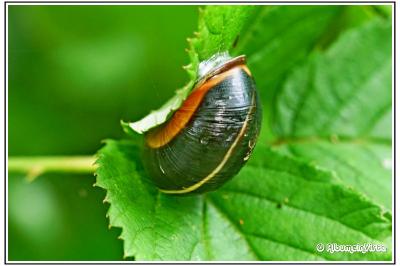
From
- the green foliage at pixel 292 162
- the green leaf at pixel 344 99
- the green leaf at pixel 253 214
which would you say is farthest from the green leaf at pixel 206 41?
the green leaf at pixel 344 99

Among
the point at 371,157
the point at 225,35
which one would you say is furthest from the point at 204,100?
the point at 371,157

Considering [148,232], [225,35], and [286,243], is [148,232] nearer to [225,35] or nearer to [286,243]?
[286,243]

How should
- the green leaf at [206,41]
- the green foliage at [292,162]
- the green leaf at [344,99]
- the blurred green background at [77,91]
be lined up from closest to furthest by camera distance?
the green leaf at [206,41] < the green foliage at [292,162] < the green leaf at [344,99] < the blurred green background at [77,91]

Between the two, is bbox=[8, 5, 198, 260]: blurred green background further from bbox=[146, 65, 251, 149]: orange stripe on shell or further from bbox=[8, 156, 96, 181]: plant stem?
bbox=[146, 65, 251, 149]: orange stripe on shell

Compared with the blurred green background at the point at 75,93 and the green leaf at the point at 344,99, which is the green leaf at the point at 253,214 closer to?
the green leaf at the point at 344,99

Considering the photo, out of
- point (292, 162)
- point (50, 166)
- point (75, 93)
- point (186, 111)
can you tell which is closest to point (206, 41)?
point (186, 111)
